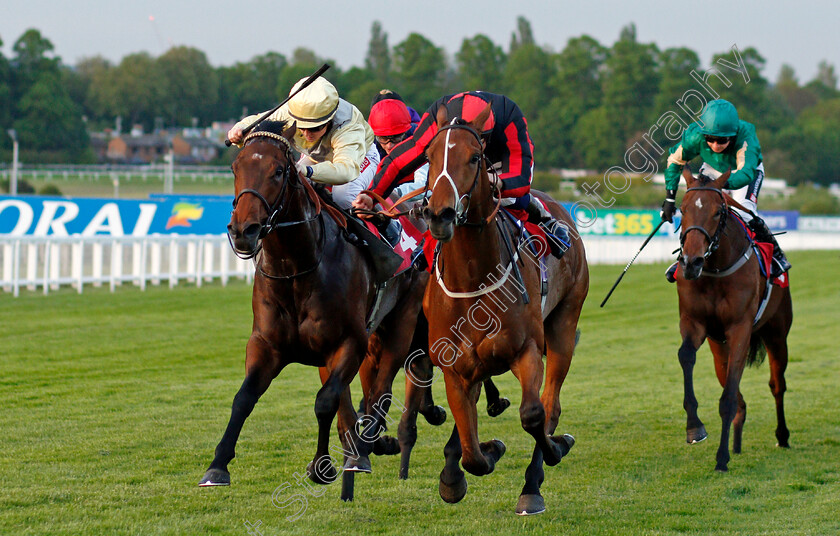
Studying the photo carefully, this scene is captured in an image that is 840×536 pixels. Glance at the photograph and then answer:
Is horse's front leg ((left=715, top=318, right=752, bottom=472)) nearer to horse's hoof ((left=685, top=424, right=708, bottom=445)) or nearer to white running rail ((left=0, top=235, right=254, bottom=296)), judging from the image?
horse's hoof ((left=685, top=424, right=708, bottom=445))

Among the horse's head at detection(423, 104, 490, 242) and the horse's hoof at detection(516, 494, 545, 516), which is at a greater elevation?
the horse's head at detection(423, 104, 490, 242)

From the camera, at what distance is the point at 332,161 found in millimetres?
5590

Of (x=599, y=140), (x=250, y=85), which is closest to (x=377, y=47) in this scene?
(x=250, y=85)

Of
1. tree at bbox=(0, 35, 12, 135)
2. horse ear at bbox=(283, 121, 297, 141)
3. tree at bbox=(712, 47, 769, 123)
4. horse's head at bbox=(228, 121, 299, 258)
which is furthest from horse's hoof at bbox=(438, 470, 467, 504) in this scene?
tree at bbox=(0, 35, 12, 135)

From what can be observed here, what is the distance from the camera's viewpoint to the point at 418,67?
72.9m

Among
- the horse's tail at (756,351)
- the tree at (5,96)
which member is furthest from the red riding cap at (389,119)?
the tree at (5,96)

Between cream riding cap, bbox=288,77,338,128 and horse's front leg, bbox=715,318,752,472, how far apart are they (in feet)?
10.3

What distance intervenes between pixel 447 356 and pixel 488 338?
24 centimetres

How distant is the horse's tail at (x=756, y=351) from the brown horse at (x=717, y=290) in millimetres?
683

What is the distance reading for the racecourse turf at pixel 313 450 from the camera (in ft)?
16.1

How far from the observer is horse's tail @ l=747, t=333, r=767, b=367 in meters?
7.83

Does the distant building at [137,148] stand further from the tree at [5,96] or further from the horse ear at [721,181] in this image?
the horse ear at [721,181]

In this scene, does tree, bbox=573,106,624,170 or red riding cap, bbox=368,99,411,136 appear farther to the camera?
tree, bbox=573,106,624,170

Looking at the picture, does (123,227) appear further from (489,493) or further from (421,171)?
(489,493)
